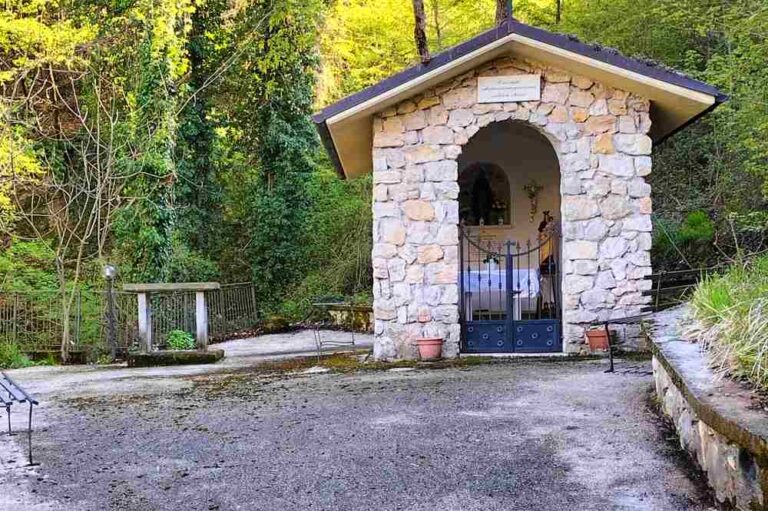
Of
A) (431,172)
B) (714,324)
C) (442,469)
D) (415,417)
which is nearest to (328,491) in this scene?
(442,469)

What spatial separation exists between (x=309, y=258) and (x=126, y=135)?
18.5 feet

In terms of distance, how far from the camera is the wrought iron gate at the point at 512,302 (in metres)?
8.60

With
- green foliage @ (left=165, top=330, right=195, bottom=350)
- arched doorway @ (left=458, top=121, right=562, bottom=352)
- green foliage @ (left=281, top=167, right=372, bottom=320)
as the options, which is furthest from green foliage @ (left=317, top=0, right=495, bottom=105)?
green foliage @ (left=165, top=330, right=195, bottom=350)

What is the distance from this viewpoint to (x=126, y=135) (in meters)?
12.3

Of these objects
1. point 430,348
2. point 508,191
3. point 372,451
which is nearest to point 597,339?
point 430,348

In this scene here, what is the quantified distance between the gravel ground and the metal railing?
16.0 ft

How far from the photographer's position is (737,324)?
3.65 metres

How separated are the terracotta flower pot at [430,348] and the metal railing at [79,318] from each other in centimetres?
468

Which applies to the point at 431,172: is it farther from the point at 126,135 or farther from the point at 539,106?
the point at 126,135

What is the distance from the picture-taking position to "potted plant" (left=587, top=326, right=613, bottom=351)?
816 centimetres

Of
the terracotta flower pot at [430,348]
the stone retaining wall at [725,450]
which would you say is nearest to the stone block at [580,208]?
the terracotta flower pot at [430,348]

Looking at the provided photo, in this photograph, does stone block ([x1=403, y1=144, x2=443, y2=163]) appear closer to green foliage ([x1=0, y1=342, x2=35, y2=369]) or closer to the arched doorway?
the arched doorway

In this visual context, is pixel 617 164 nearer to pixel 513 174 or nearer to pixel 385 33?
pixel 513 174

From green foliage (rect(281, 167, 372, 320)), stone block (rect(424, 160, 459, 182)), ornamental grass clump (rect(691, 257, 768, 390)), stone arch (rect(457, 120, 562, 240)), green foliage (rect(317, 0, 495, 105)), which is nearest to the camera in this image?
ornamental grass clump (rect(691, 257, 768, 390))
